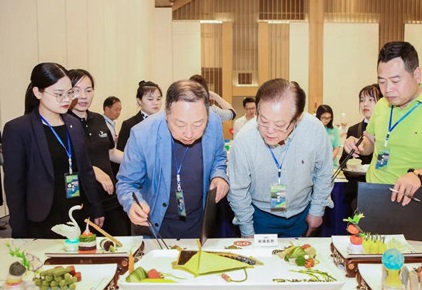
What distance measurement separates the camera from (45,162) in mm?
2094

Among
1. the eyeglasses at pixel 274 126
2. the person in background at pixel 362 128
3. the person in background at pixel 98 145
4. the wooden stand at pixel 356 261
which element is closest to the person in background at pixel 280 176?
the eyeglasses at pixel 274 126

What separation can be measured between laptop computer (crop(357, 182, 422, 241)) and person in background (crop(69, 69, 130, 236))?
1.51 m

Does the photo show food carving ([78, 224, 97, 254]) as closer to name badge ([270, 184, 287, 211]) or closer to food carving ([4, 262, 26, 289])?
food carving ([4, 262, 26, 289])

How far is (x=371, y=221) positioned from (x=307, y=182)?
383 millimetres

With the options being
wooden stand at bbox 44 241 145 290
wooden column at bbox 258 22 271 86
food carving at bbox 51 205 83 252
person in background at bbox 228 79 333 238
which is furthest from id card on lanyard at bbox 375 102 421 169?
wooden column at bbox 258 22 271 86

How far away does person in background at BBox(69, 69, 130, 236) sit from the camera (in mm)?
2736

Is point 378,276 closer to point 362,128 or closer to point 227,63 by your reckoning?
point 362,128

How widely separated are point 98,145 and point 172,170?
1.00m

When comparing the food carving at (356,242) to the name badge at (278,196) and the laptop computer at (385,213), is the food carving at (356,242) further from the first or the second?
the name badge at (278,196)

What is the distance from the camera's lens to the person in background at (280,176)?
1.98 m

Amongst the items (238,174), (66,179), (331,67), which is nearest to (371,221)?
(238,174)

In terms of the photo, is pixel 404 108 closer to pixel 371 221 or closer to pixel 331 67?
pixel 371 221

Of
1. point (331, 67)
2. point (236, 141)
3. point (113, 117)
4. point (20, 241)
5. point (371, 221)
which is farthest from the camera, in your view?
point (331, 67)

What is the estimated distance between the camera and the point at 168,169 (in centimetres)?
192
